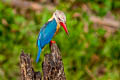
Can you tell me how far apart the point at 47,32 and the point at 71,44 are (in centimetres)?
265

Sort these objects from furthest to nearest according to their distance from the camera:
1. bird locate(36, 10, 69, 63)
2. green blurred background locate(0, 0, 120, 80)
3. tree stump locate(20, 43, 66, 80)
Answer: green blurred background locate(0, 0, 120, 80) < bird locate(36, 10, 69, 63) < tree stump locate(20, 43, 66, 80)

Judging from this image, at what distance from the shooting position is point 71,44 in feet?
23.4

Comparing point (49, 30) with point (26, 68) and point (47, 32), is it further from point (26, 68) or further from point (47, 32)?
point (26, 68)

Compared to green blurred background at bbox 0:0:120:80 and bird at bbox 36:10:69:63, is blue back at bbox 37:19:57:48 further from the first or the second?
green blurred background at bbox 0:0:120:80

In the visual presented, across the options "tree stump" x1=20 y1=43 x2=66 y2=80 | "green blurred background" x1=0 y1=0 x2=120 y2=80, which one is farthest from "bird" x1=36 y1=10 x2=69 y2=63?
"green blurred background" x1=0 y1=0 x2=120 y2=80

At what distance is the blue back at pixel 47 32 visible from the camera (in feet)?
14.6

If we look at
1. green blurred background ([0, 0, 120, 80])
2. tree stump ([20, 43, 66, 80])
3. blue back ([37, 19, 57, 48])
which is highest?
green blurred background ([0, 0, 120, 80])

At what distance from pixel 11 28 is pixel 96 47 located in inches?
66.4

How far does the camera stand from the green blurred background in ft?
23.0

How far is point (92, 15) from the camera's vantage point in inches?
331

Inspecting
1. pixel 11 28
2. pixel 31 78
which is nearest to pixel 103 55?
pixel 11 28

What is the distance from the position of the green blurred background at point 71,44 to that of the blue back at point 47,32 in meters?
2.05

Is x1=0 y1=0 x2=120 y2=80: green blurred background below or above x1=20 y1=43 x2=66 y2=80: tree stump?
above

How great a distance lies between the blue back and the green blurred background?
2050mm
